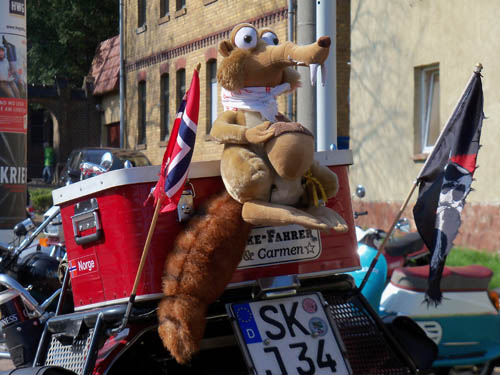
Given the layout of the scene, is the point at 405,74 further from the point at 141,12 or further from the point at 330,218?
the point at 141,12

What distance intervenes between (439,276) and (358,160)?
10.1 m

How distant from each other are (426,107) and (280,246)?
9.89 m

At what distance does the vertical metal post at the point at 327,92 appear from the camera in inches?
283

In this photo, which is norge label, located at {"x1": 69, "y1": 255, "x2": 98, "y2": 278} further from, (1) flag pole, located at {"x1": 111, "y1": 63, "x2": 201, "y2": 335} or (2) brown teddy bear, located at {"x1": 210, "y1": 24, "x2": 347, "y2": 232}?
(2) brown teddy bear, located at {"x1": 210, "y1": 24, "x2": 347, "y2": 232}

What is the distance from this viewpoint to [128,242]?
13.1ft

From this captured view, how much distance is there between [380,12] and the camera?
→ 1400 centimetres

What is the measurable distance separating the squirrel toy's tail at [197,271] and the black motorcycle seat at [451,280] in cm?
188

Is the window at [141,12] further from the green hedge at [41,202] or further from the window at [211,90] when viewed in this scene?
the green hedge at [41,202]

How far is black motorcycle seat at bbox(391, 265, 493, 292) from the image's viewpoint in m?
5.39

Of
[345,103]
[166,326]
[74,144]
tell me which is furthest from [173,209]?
[74,144]

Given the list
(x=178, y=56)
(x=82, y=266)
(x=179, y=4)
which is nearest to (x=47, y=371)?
(x=82, y=266)

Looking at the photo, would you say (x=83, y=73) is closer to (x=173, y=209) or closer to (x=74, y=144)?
(x=74, y=144)

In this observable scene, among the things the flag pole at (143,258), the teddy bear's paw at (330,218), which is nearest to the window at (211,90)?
the teddy bear's paw at (330,218)

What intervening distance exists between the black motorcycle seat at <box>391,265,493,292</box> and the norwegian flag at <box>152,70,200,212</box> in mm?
2210
